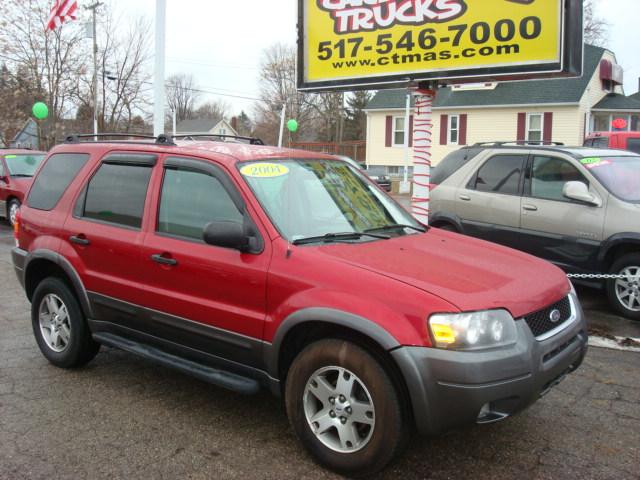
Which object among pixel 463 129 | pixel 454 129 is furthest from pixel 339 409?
pixel 454 129

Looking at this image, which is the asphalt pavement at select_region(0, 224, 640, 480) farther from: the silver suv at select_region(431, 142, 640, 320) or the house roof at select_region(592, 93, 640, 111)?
the house roof at select_region(592, 93, 640, 111)

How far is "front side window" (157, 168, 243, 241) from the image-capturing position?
150 inches

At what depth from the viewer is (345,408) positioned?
3.16 meters

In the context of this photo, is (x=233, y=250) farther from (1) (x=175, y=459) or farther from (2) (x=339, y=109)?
(2) (x=339, y=109)

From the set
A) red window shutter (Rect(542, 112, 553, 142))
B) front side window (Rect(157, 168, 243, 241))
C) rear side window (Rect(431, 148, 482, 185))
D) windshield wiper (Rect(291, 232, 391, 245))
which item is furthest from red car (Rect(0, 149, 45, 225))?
red window shutter (Rect(542, 112, 553, 142))

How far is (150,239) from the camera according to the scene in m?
4.04

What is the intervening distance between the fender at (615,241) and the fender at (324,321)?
4.43m

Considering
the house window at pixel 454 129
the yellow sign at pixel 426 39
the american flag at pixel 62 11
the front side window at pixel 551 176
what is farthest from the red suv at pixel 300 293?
the house window at pixel 454 129

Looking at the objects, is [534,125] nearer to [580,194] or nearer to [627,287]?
[580,194]

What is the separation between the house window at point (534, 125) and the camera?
1126 inches

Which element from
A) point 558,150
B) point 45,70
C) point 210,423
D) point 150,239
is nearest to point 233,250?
point 150,239

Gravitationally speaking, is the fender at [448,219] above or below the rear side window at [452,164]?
below

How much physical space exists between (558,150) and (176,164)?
497cm

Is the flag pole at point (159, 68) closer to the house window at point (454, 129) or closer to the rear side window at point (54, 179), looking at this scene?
the rear side window at point (54, 179)
